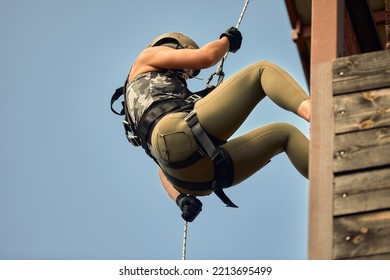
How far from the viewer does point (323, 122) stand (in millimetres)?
5953

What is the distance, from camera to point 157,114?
6832 millimetres

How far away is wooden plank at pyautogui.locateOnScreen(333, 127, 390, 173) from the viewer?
5746mm

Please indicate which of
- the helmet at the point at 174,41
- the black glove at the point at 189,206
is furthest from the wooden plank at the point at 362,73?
the black glove at the point at 189,206

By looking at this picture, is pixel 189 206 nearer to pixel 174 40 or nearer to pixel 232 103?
pixel 232 103

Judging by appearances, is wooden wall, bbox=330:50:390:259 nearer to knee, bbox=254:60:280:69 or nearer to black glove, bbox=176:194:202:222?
knee, bbox=254:60:280:69

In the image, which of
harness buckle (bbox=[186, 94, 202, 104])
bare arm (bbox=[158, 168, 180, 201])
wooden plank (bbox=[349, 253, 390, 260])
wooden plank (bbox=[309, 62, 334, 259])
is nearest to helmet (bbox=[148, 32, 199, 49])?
harness buckle (bbox=[186, 94, 202, 104])

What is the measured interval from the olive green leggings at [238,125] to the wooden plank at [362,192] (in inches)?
31.0

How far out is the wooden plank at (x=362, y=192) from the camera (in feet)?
18.4

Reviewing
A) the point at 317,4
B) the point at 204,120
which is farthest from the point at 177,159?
the point at 317,4

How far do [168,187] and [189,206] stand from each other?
299 millimetres

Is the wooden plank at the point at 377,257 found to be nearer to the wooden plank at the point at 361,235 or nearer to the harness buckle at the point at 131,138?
the wooden plank at the point at 361,235

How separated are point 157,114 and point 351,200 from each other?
156 centimetres

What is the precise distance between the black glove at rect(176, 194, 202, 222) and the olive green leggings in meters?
0.33
